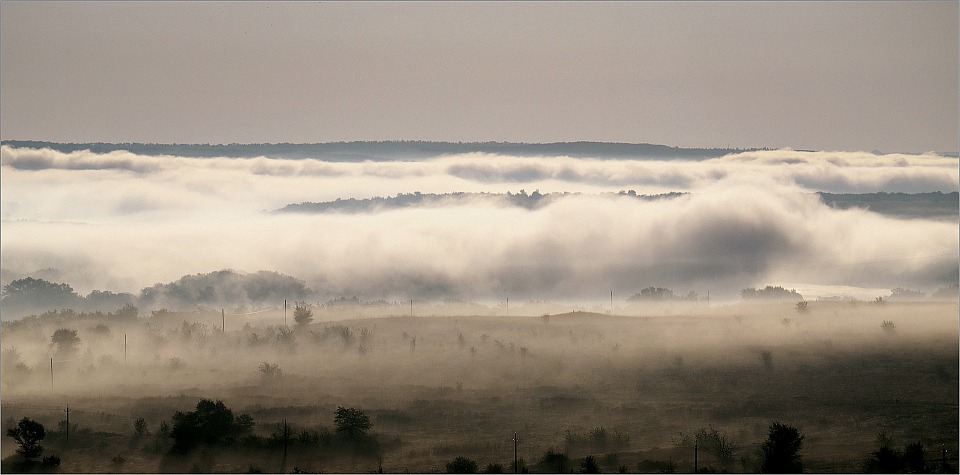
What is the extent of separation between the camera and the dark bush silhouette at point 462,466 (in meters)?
89.5

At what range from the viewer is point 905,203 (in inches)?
6806

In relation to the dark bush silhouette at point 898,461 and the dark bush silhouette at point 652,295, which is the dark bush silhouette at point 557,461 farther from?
the dark bush silhouette at point 652,295

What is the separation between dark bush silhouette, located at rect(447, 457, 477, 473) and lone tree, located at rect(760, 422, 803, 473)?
64.9 ft

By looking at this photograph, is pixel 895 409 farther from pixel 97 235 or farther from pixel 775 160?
pixel 97 235

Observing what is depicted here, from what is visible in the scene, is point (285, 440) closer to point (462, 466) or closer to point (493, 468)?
point (462, 466)

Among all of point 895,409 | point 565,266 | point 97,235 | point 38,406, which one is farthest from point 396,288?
point 895,409

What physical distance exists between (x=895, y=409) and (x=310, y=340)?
62.6 m

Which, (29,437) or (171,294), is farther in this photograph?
(171,294)

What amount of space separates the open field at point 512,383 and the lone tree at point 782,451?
1.38 meters

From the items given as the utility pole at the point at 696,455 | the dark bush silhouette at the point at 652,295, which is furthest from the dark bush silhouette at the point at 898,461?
the dark bush silhouette at the point at 652,295

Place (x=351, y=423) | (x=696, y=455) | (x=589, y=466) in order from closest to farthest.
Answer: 1. (x=589, y=466)
2. (x=696, y=455)
3. (x=351, y=423)

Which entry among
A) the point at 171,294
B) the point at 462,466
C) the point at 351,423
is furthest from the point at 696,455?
the point at 171,294

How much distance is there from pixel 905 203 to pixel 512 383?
260ft

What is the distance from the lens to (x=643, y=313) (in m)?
153
